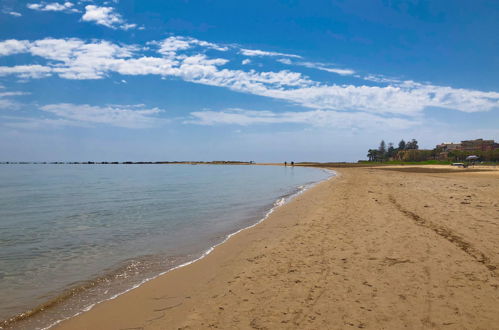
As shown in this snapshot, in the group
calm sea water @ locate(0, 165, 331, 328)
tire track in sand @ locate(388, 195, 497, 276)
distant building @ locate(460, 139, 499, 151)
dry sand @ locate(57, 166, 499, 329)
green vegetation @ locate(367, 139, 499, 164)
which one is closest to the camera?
dry sand @ locate(57, 166, 499, 329)

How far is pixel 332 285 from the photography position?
645 cm

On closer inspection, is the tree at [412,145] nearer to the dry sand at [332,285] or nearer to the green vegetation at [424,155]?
the green vegetation at [424,155]

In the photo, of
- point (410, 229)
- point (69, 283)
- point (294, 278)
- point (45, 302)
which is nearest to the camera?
point (45, 302)

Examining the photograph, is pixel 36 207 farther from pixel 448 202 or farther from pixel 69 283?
pixel 448 202

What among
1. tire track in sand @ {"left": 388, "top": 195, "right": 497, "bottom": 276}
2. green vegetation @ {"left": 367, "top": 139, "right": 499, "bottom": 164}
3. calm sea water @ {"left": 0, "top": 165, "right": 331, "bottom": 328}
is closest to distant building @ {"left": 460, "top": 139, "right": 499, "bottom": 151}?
green vegetation @ {"left": 367, "top": 139, "right": 499, "bottom": 164}

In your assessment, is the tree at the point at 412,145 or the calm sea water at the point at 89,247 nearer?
the calm sea water at the point at 89,247

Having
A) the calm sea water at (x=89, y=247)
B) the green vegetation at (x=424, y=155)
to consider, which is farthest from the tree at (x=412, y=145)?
the calm sea water at (x=89, y=247)

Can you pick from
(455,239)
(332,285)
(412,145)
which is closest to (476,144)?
(412,145)

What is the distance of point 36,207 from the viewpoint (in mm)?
19469

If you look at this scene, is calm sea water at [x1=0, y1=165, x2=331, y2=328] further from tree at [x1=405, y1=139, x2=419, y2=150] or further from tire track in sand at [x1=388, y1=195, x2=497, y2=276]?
tree at [x1=405, y1=139, x2=419, y2=150]

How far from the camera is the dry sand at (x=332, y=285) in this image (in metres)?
5.15

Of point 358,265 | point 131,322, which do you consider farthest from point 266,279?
point 131,322

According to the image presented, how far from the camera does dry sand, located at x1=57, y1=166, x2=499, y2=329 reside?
515 centimetres

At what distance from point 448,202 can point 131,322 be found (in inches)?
711
